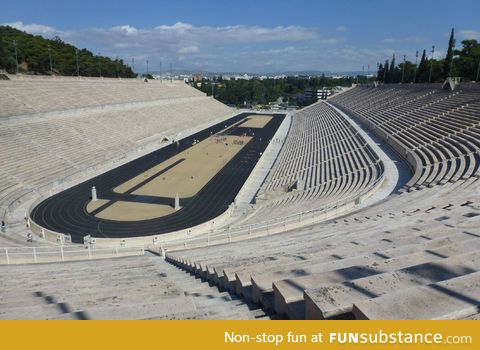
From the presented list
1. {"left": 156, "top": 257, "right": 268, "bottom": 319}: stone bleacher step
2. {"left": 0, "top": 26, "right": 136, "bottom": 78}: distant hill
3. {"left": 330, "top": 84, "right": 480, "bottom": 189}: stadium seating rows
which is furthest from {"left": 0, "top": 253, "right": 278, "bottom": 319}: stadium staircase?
{"left": 0, "top": 26, "right": 136, "bottom": 78}: distant hill

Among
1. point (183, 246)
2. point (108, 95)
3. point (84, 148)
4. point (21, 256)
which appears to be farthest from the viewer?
point (108, 95)

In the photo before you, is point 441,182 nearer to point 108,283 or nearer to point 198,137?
point 108,283

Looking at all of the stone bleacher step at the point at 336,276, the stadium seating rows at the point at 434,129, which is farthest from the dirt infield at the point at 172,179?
the stone bleacher step at the point at 336,276

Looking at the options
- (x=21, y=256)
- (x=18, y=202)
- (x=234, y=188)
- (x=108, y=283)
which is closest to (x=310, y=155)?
(x=234, y=188)

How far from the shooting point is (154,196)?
94.0 ft

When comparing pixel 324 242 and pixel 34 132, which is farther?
pixel 34 132

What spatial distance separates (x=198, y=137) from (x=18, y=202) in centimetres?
3546

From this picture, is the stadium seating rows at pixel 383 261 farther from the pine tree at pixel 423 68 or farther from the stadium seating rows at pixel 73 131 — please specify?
the pine tree at pixel 423 68

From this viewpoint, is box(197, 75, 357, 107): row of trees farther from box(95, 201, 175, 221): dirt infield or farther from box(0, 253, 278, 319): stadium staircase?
box(0, 253, 278, 319): stadium staircase

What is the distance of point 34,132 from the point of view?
114 feet

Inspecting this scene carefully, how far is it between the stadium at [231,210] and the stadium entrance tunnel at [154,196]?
17cm

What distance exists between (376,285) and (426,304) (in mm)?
723

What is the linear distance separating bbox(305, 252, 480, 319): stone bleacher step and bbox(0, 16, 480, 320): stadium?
0.9 inches

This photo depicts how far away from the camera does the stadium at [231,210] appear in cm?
470
